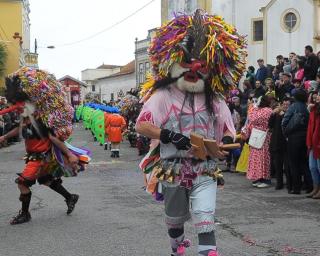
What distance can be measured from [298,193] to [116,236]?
4669mm

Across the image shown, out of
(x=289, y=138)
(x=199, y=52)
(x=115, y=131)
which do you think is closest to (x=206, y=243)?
(x=199, y=52)

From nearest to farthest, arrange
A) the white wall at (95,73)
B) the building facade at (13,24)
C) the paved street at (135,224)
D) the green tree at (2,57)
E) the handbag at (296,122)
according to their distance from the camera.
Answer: the paved street at (135,224) < the handbag at (296,122) < the green tree at (2,57) < the building facade at (13,24) < the white wall at (95,73)

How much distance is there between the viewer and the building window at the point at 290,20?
37.6m

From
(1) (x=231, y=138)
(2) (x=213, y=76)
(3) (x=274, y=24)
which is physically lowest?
(1) (x=231, y=138)

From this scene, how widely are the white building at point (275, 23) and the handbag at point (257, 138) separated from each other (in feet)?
83.7

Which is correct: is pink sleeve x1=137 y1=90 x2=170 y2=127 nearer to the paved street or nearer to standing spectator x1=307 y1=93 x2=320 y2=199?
the paved street

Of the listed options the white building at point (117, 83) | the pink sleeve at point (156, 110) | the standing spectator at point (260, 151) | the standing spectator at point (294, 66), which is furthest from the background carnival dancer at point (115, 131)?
the white building at point (117, 83)

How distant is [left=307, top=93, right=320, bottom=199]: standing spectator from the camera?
984 centimetres

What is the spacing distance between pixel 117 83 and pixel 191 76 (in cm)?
8164

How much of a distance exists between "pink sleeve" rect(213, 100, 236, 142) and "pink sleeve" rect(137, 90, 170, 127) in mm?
438

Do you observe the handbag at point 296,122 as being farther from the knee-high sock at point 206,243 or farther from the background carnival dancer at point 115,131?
the background carnival dancer at point 115,131

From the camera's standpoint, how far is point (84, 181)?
42.0 ft

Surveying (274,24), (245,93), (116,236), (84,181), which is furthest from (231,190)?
(274,24)

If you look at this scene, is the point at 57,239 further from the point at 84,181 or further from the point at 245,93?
the point at 245,93
